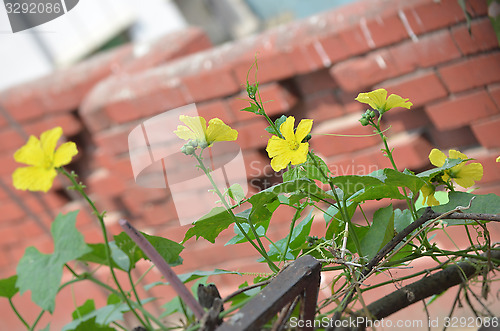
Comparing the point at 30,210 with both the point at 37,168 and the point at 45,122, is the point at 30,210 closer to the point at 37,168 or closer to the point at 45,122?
the point at 45,122

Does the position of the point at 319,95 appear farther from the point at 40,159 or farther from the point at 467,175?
the point at 40,159

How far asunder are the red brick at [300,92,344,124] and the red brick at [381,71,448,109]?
14 cm

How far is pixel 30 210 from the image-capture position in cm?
186

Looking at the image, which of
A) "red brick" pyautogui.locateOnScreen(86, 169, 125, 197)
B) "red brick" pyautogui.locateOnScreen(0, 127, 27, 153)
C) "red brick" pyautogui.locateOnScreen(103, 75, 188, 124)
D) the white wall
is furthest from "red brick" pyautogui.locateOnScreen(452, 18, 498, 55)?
the white wall

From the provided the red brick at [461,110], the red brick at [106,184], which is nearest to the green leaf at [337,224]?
the red brick at [461,110]

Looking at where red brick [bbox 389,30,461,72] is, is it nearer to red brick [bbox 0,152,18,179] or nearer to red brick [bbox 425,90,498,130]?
red brick [bbox 425,90,498,130]

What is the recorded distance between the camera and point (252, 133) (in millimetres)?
1374

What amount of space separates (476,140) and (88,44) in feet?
11.9

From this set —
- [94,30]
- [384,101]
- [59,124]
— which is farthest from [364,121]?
[94,30]

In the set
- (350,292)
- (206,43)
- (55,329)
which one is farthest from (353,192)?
(206,43)

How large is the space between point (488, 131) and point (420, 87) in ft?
0.56

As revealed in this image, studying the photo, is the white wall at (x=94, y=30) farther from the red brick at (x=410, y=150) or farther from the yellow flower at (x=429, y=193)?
the yellow flower at (x=429, y=193)

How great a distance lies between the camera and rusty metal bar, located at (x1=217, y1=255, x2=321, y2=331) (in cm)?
32

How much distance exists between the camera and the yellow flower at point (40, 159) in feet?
1.24
